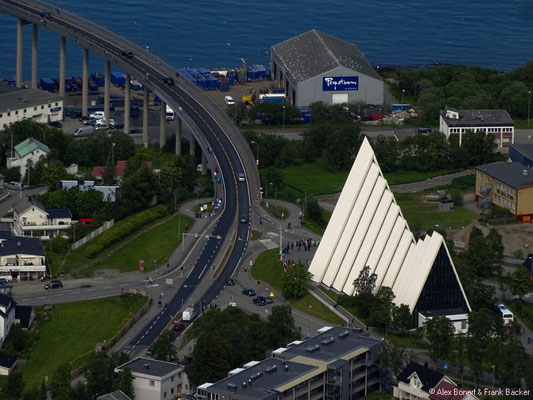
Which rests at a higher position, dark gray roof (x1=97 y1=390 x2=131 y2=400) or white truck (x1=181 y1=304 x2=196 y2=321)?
white truck (x1=181 y1=304 x2=196 y2=321)

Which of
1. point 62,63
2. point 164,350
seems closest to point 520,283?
point 164,350

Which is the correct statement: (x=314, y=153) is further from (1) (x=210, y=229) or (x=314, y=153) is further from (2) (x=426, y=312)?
(2) (x=426, y=312)

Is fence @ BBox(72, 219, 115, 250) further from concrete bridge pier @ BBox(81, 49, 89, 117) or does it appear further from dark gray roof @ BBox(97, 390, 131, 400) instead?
concrete bridge pier @ BBox(81, 49, 89, 117)

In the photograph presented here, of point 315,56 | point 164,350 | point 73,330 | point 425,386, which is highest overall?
point 315,56

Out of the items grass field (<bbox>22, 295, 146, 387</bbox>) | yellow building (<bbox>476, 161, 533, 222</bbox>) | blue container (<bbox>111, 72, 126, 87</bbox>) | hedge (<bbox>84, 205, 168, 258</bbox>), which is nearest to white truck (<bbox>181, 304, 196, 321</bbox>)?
grass field (<bbox>22, 295, 146, 387</bbox>)

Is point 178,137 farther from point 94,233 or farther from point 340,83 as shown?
point 94,233
